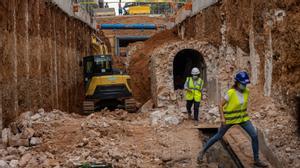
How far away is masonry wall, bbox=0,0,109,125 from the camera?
10805mm

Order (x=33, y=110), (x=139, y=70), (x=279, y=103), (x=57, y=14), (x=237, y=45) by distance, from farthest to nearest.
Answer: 1. (x=139, y=70)
2. (x=57, y=14)
3. (x=237, y=45)
4. (x=33, y=110)
5. (x=279, y=103)

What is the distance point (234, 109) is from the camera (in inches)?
295

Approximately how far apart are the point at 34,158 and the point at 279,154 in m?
5.00

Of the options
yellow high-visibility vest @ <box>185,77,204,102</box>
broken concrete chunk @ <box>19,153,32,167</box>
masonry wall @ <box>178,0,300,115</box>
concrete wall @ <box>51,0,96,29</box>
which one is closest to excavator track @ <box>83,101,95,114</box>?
concrete wall @ <box>51,0,96,29</box>

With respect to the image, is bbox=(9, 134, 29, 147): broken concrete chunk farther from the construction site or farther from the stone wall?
the stone wall

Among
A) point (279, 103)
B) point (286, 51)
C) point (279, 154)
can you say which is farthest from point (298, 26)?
point (279, 154)

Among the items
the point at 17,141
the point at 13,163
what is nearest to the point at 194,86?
the point at 17,141

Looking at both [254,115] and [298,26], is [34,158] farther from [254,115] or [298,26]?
[298,26]

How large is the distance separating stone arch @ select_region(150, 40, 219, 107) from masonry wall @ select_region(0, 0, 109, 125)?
414 centimetres

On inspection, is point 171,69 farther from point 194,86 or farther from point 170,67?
point 194,86

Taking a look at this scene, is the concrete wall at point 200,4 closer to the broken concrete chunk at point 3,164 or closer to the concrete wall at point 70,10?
the concrete wall at point 70,10

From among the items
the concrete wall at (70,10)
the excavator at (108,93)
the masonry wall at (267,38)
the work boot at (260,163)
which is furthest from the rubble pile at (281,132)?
the concrete wall at (70,10)

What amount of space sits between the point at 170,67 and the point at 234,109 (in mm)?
9525

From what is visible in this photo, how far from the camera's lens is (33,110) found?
1289 centimetres
